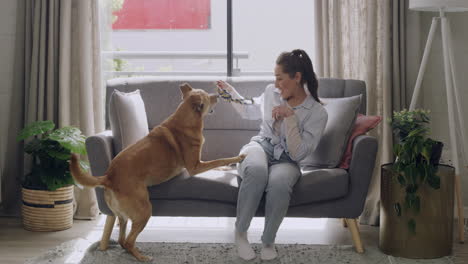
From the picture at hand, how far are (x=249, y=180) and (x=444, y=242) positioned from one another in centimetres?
104

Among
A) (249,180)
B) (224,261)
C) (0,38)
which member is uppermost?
(0,38)

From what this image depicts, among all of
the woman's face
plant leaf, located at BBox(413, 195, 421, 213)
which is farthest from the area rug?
the woman's face

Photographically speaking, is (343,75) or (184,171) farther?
(343,75)

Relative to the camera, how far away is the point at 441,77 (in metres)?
3.95

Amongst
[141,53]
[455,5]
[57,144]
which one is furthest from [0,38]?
[455,5]

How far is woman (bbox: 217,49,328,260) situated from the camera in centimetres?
290

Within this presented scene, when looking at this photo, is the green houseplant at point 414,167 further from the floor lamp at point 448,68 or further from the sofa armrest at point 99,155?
the sofa armrest at point 99,155

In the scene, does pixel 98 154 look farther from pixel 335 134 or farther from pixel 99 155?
pixel 335 134

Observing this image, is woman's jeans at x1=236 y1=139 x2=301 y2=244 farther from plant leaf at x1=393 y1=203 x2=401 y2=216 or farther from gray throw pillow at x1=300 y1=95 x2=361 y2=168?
plant leaf at x1=393 y1=203 x2=401 y2=216

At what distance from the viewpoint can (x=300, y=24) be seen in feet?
14.0

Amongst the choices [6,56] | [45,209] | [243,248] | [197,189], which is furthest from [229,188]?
[6,56]

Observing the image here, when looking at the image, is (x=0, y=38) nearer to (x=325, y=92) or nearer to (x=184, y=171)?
(x=184, y=171)

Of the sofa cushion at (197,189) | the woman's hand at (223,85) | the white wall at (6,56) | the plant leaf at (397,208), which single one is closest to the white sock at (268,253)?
the sofa cushion at (197,189)

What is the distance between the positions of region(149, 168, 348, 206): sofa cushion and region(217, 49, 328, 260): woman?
0.23ft
